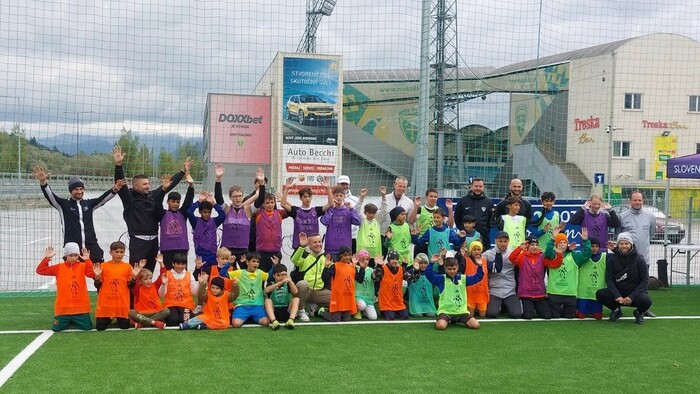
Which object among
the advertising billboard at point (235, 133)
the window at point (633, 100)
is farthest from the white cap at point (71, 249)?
the window at point (633, 100)

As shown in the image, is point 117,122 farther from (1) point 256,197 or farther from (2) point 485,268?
(2) point 485,268

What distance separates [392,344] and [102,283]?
3141 millimetres

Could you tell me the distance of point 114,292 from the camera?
681 centimetres

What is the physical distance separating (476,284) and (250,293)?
266 centimetres

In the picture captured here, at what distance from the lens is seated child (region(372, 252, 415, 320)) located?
7.66 meters

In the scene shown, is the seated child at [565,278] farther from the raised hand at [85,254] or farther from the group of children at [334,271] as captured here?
the raised hand at [85,254]

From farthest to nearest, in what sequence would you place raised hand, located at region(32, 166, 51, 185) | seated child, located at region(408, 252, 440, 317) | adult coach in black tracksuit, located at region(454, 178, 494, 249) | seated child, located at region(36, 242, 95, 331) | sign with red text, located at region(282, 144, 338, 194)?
sign with red text, located at region(282, 144, 338, 194)
adult coach in black tracksuit, located at region(454, 178, 494, 249)
seated child, located at region(408, 252, 440, 317)
raised hand, located at region(32, 166, 51, 185)
seated child, located at region(36, 242, 95, 331)

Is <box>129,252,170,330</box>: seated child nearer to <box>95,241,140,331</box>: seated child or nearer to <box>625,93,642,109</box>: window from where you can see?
<box>95,241,140,331</box>: seated child

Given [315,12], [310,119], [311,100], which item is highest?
[315,12]

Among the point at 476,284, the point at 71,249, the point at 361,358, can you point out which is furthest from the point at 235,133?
the point at 361,358

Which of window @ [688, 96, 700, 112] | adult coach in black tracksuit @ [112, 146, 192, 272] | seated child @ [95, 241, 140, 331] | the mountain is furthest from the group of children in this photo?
window @ [688, 96, 700, 112]

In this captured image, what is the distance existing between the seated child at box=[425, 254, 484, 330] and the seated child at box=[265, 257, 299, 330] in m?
1.57

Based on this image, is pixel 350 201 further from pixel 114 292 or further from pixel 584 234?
pixel 114 292

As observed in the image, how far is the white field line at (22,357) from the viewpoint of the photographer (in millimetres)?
4969
